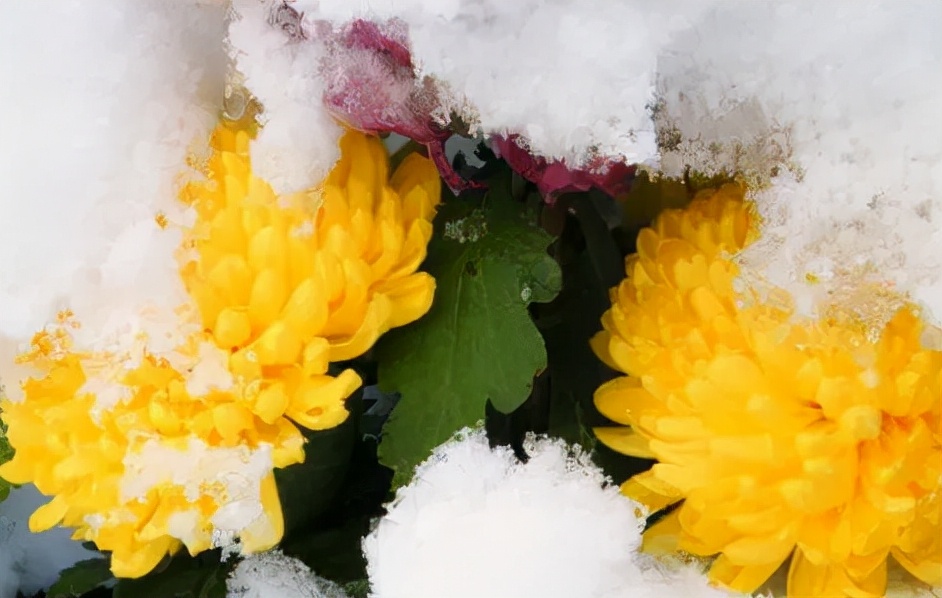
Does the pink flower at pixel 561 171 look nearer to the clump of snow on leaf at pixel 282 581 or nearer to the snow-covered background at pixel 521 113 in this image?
the snow-covered background at pixel 521 113

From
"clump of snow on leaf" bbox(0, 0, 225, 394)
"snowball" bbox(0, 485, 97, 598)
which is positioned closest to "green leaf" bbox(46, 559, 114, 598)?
"snowball" bbox(0, 485, 97, 598)

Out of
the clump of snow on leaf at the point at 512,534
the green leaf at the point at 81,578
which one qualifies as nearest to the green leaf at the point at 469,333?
the clump of snow on leaf at the point at 512,534

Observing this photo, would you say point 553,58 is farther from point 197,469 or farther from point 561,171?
point 197,469

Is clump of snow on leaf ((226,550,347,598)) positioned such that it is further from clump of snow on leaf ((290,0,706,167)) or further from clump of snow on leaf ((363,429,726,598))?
clump of snow on leaf ((290,0,706,167))

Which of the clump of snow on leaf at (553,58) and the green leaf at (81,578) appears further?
the green leaf at (81,578)

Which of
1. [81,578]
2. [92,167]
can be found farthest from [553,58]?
[81,578]

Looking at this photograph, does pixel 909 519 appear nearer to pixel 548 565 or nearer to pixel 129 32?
pixel 548 565
